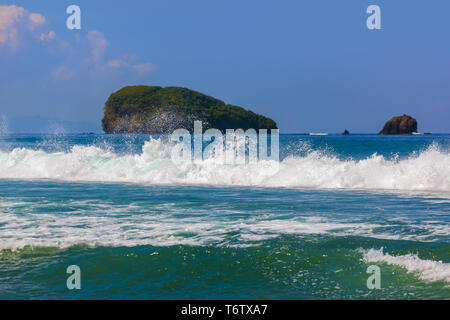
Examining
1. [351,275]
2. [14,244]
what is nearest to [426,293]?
[351,275]

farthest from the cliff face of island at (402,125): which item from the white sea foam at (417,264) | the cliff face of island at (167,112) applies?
the white sea foam at (417,264)

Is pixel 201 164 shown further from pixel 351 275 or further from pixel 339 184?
pixel 351 275

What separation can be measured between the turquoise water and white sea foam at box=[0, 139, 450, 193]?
116mm

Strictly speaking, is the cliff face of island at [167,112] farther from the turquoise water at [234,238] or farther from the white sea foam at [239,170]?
the turquoise water at [234,238]

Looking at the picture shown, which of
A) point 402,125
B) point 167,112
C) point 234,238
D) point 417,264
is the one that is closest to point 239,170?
point 234,238

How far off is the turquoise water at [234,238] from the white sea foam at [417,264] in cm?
2

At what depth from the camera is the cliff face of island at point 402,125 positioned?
122 meters

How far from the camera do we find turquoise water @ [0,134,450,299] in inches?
266

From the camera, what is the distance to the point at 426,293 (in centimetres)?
635

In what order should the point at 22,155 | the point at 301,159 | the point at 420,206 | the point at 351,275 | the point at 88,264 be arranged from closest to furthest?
the point at 351,275 → the point at 88,264 → the point at 420,206 → the point at 301,159 → the point at 22,155

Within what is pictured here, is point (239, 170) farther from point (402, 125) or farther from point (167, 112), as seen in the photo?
point (402, 125)

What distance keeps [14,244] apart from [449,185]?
14.8 meters

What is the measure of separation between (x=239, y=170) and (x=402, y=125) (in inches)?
4328

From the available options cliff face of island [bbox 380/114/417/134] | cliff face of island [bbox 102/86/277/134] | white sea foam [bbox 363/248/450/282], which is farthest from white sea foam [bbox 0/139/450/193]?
cliff face of island [bbox 380/114/417/134]
